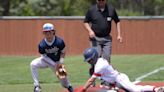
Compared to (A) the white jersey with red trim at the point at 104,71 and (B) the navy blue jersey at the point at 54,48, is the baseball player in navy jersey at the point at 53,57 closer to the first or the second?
(B) the navy blue jersey at the point at 54,48

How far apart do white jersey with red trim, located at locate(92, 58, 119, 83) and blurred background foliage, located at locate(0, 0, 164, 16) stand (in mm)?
36597

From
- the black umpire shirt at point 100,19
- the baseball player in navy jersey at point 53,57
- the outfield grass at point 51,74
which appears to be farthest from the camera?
the outfield grass at point 51,74

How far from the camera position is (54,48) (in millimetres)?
12156

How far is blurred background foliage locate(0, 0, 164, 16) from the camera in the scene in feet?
172

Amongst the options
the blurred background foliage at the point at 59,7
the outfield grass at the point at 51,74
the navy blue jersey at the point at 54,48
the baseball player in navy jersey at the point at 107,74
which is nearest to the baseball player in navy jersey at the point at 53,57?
the navy blue jersey at the point at 54,48

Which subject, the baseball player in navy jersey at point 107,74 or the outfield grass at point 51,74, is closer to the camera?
the baseball player in navy jersey at point 107,74

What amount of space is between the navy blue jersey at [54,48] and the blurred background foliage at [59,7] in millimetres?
35016

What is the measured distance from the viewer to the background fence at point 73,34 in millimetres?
32438

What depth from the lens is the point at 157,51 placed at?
33.2 m

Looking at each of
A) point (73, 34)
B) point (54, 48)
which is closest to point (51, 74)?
point (54, 48)

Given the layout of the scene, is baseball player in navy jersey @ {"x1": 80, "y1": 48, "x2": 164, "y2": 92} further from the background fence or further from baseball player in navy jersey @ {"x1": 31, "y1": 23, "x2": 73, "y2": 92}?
the background fence

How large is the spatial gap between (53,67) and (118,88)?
172 cm

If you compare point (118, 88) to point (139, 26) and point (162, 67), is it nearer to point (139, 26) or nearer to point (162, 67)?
point (162, 67)

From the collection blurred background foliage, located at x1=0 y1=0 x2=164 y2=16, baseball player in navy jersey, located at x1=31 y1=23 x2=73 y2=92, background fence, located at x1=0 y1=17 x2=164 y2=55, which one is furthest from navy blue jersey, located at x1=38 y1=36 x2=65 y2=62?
blurred background foliage, located at x1=0 y1=0 x2=164 y2=16
